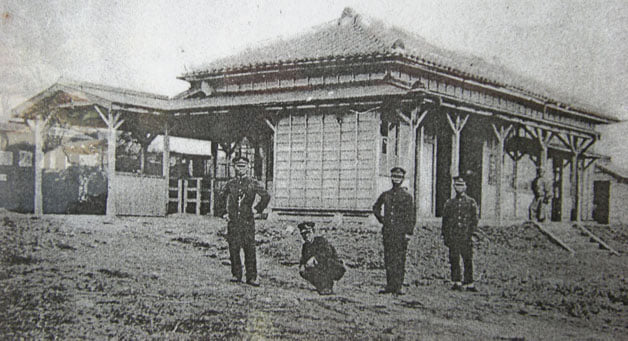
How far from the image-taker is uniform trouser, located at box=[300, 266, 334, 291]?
5070 millimetres

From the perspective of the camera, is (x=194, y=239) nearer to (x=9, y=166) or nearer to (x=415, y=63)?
(x=9, y=166)

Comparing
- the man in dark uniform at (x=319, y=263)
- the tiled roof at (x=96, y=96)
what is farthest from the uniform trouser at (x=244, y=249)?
the tiled roof at (x=96, y=96)

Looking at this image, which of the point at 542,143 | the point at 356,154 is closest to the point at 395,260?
the point at 356,154

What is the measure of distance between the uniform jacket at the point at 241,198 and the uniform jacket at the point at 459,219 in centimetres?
175

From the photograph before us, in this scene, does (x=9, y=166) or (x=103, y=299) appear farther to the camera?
(x=9, y=166)

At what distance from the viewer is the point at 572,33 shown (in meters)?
4.80

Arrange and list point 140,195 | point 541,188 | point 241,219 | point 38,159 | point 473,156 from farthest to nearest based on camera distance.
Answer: point 541,188, point 473,156, point 140,195, point 38,159, point 241,219

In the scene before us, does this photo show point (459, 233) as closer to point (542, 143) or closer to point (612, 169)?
point (542, 143)

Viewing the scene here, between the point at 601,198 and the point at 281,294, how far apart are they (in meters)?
9.06

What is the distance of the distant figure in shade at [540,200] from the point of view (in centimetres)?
1027

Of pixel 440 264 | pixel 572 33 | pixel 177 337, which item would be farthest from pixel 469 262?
pixel 177 337

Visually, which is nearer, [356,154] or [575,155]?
[356,154]

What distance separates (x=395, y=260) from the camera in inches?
197

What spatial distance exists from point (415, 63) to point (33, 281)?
254 inches
